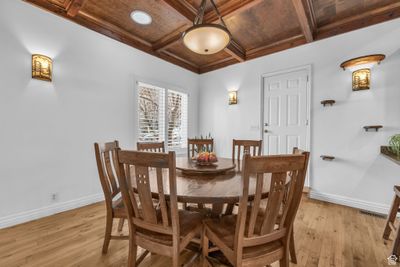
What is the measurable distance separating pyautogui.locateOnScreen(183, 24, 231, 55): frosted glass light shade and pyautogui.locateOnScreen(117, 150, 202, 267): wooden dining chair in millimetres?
1322

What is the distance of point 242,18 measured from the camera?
2.82m

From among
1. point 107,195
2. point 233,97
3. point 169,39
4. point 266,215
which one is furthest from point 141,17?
point 266,215

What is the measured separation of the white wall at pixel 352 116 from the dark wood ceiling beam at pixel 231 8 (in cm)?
154

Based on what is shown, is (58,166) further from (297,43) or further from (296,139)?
(297,43)

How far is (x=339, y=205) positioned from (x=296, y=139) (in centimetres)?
120

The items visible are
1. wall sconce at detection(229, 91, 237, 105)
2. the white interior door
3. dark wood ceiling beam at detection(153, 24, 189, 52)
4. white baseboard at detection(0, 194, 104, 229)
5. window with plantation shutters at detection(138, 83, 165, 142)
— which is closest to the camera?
white baseboard at detection(0, 194, 104, 229)

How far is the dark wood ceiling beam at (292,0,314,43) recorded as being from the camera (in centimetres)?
228

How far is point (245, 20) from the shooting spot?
2.87 meters

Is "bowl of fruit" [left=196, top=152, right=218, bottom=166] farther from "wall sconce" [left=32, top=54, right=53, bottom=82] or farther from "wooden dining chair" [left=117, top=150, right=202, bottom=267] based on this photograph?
"wall sconce" [left=32, top=54, right=53, bottom=82]

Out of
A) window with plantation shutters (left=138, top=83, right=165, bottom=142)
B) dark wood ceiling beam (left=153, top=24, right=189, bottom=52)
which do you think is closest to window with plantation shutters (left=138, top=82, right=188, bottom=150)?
window with plantation shutters (left=138, top=83, right=165, bottom=142)

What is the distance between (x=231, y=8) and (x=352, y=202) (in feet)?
10.8

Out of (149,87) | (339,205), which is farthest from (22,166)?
(339,205)

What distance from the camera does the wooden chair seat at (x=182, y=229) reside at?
1163 mm

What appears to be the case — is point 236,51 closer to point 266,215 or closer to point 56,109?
point 56,109
